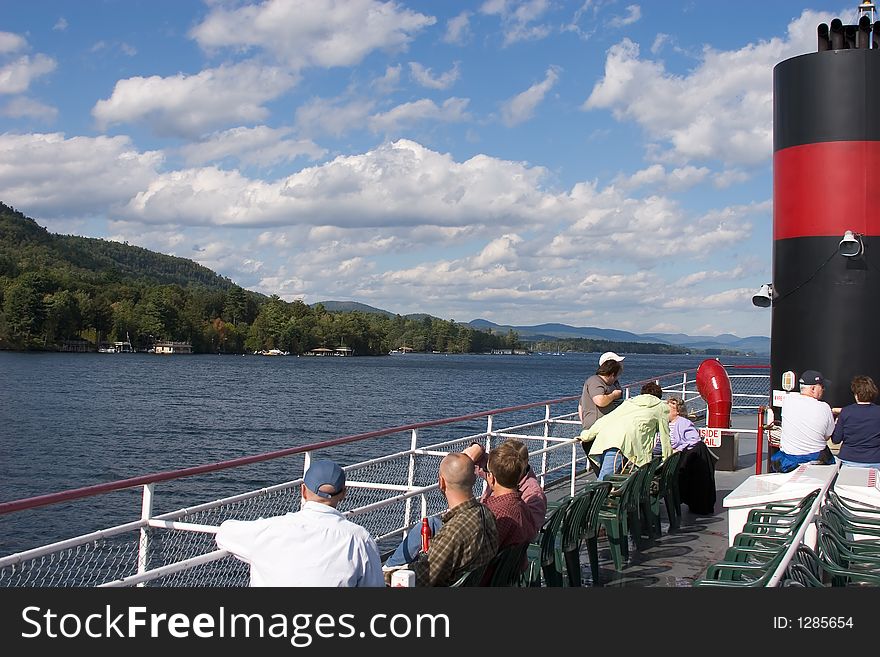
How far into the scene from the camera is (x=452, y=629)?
3160mm

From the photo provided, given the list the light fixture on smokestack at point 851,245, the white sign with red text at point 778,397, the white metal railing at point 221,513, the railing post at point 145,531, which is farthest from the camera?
the white sign with red text at point 778,397

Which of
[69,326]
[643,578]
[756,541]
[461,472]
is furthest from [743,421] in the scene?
[69,326]

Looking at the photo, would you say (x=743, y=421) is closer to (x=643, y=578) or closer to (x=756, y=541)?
(x=643, y=578)

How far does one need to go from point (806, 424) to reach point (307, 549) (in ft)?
16.1

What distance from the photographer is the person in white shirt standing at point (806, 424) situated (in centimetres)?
702

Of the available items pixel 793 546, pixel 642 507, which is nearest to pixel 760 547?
pixel 793 546

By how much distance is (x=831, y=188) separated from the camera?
8211 millimetres

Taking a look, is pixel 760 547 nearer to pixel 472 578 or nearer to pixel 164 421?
pixel 472 578

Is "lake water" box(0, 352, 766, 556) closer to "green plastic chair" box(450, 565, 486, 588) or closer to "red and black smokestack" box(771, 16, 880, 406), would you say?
"red and black smokestack" box(771, 16, 880, 406)

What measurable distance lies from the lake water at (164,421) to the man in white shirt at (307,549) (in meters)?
12.8

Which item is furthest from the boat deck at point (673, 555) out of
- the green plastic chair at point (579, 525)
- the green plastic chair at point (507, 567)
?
the green plastic chair at point (507, 567)

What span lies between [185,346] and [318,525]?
494ft

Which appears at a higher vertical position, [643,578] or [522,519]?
[522,519]

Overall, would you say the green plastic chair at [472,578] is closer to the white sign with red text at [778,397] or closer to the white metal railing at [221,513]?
the white metal railing at [221,513]
